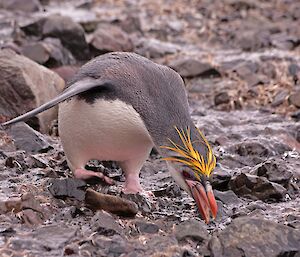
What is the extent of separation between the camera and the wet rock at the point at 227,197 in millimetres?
4941

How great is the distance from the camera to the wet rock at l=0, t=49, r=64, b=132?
244 inches

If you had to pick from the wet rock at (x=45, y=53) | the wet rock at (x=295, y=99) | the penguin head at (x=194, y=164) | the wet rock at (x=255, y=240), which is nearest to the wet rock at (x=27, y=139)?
the penguin head at (x=194, y=164)

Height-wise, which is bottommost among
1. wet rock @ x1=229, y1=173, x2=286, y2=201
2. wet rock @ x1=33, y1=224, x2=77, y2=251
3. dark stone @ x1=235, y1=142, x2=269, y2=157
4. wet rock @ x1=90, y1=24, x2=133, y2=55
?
wet rock @ x1=90, y1=24, x2=133, y2=55

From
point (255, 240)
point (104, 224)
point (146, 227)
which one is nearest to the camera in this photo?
point (255, 240)

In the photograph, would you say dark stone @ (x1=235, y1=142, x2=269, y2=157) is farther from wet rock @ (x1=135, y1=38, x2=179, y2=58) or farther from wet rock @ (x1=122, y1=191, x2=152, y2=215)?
wet rock @ (x1=135, y1=38, x2=179, y2=58)

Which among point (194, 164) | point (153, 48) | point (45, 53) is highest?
point (194, 164)

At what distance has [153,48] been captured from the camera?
32.8 feet

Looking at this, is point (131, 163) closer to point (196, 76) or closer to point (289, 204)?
point (289, 204)

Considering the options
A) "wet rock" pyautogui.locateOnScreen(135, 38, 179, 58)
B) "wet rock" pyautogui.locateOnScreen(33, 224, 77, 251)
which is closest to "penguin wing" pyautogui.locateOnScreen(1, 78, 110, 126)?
"wet rock" pyautogui.locateOnScreen(33, 224, 77, 251)

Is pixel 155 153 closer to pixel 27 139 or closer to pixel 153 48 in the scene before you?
pixel 27 139

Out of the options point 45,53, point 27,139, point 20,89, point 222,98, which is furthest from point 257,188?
point 45,53

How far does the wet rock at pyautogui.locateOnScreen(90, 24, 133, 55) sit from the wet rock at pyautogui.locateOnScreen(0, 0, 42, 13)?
2412mm

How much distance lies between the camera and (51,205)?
14.8 feet

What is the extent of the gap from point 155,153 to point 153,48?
397cm
